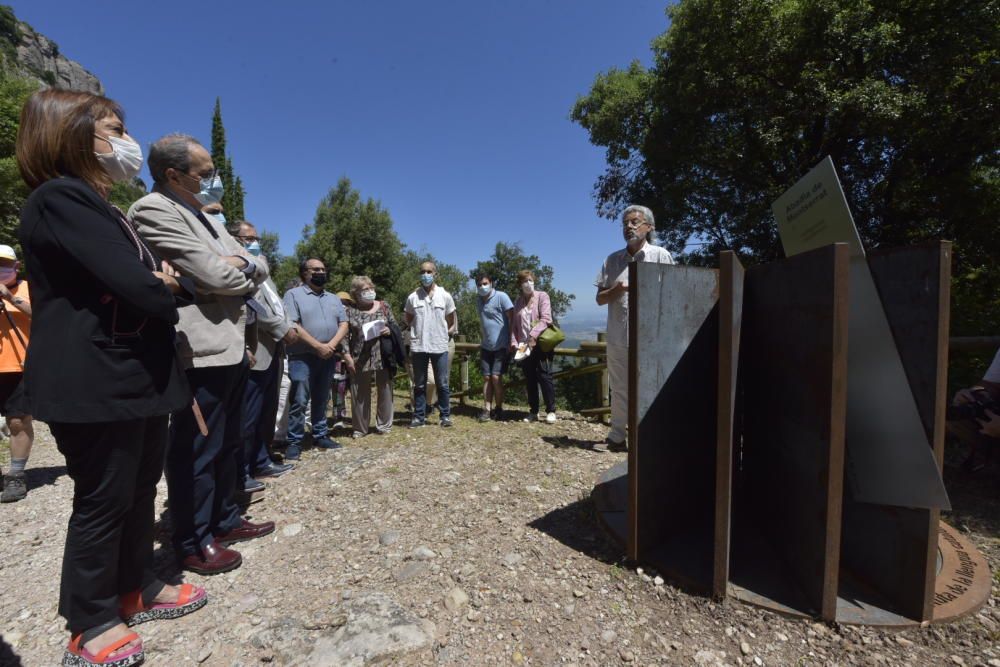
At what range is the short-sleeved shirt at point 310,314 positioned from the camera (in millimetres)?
4715

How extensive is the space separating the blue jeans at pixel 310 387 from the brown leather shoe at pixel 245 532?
194cm

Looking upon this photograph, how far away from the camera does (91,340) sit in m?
1.58

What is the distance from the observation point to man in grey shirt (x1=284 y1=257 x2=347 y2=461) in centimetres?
468

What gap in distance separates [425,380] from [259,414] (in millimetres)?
2449

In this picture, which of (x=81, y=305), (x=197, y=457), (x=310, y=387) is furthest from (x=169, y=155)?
(x=310, y=387)

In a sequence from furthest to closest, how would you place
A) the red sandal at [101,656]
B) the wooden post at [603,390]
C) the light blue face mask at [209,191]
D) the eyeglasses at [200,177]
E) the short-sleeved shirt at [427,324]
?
the wooden post at [603,390] → the short-sleeved shirt at [427,324] → the light blue face mask at [209,191] → the eyeglasses at [200,177] → the red sandal at [101,656]

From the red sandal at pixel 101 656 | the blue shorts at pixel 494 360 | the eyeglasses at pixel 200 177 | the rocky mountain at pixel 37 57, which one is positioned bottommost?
the red sandal at pixel 101 656

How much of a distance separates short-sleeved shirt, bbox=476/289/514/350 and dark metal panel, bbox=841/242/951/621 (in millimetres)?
4332

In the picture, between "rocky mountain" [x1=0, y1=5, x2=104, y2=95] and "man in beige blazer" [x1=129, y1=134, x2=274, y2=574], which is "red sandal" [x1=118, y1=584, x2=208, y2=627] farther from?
"rocky mountain" [x1=0, y1=5, x2=104, y2=95]

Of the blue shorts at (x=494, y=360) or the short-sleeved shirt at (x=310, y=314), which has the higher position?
the short-sleeved shirt at (x=310, y=314)

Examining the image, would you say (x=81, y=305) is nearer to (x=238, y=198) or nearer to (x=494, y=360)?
(x=494, y=360)

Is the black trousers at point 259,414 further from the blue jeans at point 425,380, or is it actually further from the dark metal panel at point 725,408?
the dark metal panel at point 725,408

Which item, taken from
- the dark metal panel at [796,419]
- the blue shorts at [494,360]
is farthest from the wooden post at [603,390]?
the dark metal panel at [796,419]

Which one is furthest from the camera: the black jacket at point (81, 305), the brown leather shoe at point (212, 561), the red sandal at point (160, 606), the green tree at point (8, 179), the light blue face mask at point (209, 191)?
the green tree at point (8, 179)
